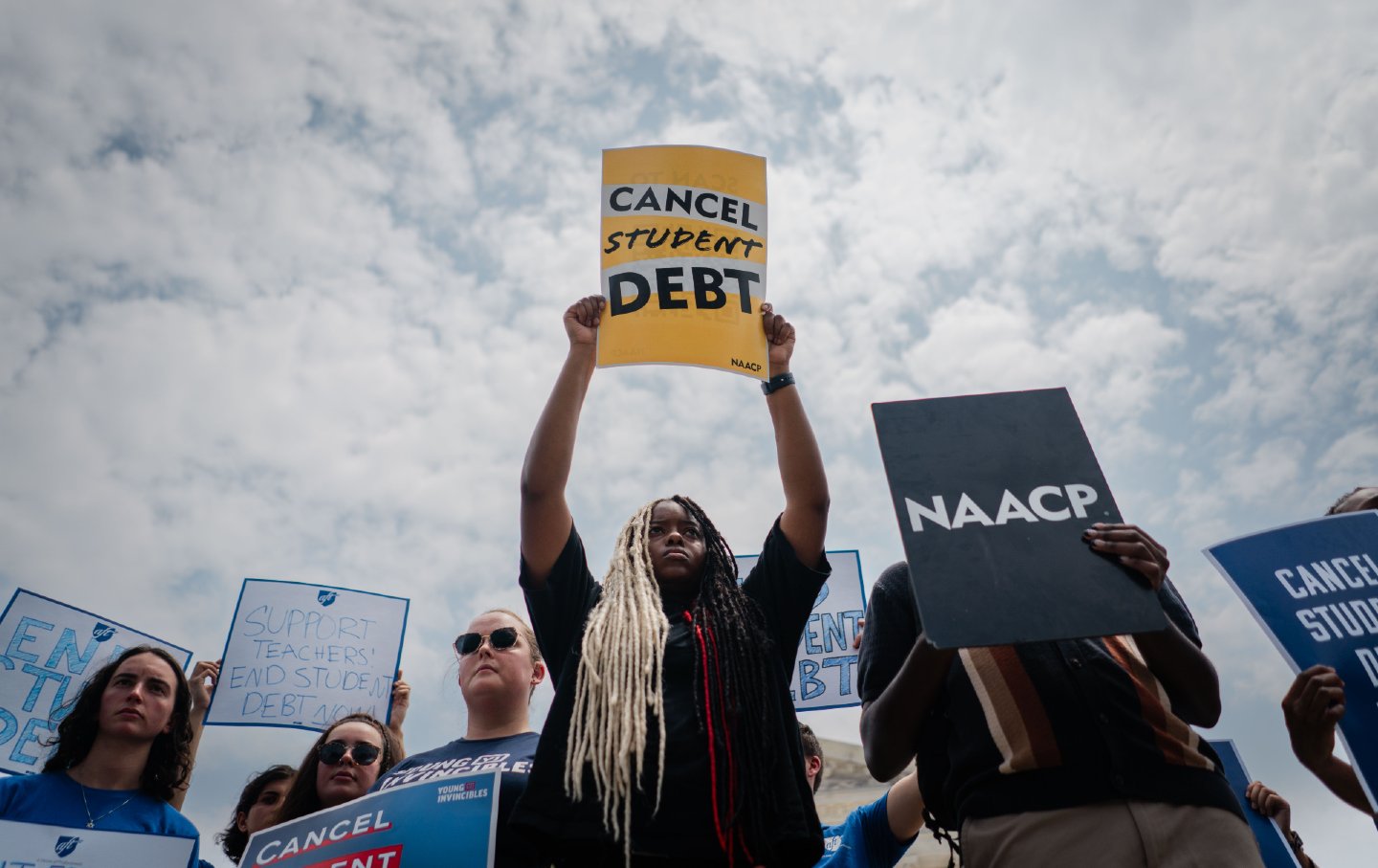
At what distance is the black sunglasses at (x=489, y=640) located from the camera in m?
3.75

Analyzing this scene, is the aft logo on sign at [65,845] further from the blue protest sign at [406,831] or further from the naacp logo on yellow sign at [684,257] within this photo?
the naacp logo on yellow sign at [684,257]

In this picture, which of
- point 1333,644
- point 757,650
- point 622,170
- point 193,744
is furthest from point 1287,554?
point 193,744

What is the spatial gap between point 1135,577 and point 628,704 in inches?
51.0

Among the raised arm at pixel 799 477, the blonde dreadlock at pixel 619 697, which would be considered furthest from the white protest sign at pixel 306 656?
the raised arm at pixel 799 477

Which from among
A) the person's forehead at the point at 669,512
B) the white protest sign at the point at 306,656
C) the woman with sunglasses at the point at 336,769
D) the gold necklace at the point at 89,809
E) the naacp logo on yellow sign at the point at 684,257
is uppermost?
the naacp logo on yellow sign at the point at 684,257

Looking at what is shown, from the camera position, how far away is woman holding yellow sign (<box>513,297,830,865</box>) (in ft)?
7.50

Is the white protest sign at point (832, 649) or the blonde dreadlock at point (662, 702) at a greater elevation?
the white protest sign at point (832, 649)

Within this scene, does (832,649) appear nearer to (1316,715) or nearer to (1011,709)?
→ (1316,715)

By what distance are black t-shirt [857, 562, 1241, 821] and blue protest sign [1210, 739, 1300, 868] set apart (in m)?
1.23

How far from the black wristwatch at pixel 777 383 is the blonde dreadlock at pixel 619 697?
86 cm

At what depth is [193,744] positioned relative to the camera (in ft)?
14.5

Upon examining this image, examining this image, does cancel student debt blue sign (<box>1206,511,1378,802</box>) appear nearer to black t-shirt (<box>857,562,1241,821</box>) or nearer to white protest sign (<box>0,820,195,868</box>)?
black t-shirt (<box>857,562,1241,821</box>)

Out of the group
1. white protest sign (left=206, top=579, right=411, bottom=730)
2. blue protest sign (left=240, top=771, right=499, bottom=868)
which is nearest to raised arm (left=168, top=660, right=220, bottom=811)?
white protest sign (left=206, top=579, right=411, bottom=730)

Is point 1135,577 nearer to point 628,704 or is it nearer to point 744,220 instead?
point 628,704
